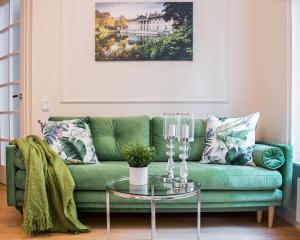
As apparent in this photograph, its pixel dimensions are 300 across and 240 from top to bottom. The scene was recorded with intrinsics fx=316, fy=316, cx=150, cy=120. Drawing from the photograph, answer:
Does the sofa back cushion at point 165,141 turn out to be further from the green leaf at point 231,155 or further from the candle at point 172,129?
the candle at point 172,129

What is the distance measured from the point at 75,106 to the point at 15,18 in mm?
1448

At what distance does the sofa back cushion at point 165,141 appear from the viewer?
3.04m

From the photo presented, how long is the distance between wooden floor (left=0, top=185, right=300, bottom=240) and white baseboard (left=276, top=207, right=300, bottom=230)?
0.05 metres

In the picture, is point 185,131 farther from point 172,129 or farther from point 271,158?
point 271,158

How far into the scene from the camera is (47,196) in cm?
239

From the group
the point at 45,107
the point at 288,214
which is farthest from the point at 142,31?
the point at 288,214

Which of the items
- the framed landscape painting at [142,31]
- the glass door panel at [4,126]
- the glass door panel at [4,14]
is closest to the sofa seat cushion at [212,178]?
the framed landscape painting at [142,31]

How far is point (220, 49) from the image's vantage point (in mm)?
3439

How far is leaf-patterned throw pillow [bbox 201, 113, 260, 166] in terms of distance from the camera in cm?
272

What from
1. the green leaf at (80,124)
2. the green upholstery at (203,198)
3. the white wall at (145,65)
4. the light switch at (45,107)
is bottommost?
the green upholstery at (203,198)

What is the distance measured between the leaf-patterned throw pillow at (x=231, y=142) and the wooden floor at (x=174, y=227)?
1.69ft

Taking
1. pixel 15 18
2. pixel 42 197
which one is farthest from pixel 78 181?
pixel 15 18

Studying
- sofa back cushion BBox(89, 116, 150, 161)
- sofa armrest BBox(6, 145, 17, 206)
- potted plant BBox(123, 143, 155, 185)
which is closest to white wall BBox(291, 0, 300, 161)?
sofa back cushion BBox(89, 116, 150, 161)

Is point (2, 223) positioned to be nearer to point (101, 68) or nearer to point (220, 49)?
point (101, 68)
